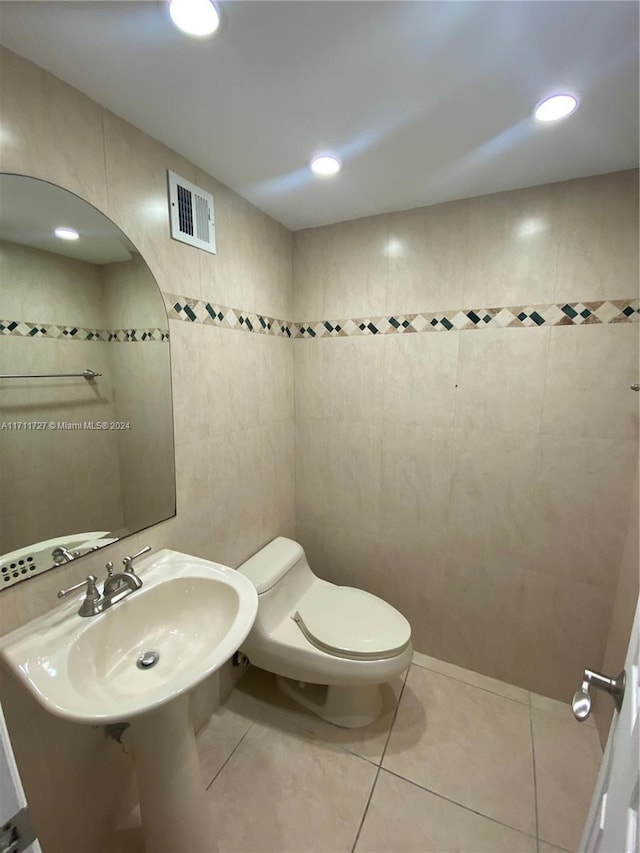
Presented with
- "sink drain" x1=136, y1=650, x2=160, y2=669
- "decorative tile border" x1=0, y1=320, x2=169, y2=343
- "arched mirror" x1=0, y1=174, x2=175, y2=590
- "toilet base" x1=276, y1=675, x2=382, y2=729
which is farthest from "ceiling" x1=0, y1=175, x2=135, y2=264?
"toilet base" x1=276, y1=675, x2=382, y2=729

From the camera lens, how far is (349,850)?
1.12 meters

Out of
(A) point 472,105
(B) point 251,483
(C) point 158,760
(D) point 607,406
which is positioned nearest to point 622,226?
(D) point 607,406

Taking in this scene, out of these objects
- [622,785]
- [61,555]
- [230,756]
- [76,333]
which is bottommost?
[230,756]

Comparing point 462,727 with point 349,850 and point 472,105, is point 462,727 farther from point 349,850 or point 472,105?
point 472,105

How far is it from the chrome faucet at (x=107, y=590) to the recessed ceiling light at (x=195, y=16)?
1317 millimetres

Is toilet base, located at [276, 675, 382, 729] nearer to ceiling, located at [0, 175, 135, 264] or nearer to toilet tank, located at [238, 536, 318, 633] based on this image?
toilet tank, located at [238, 536, 318, 633]

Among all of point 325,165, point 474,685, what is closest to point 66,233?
point 325,165

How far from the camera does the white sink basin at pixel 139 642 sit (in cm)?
74

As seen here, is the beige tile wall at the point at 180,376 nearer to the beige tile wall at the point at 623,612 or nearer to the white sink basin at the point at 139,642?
the white sink basin at the point at 139,642

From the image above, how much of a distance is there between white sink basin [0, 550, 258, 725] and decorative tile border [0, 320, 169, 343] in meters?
0.73

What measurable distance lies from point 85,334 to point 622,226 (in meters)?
1.87

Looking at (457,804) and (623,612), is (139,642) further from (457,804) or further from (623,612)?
(623,612)

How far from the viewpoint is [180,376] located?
4.23 feet

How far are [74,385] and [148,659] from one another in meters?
0.82
